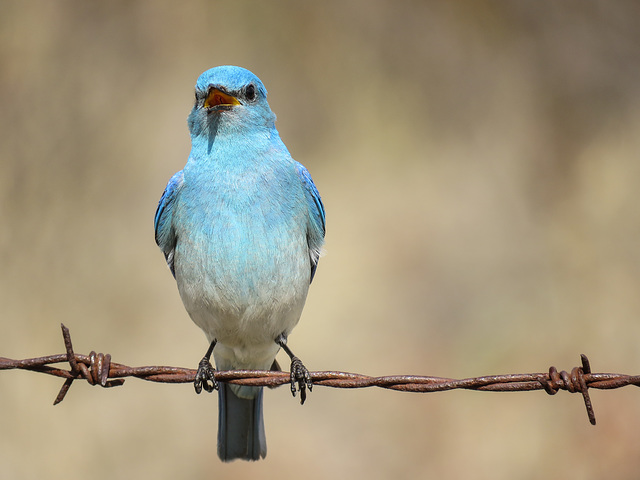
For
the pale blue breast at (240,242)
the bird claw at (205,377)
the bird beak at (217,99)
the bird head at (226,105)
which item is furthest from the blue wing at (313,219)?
the bird claw at (205,377)

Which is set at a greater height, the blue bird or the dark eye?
the dark eye

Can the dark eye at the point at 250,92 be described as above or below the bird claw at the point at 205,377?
above

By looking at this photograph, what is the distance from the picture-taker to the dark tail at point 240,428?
14.2 ft

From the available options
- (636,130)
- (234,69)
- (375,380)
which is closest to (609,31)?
(636,130)

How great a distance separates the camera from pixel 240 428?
4.36m

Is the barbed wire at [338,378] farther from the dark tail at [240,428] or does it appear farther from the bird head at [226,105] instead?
the bird head at [226,105]

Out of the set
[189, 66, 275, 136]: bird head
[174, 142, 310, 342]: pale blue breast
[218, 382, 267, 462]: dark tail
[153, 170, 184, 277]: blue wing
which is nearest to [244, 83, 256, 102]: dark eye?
[189, 66, 275, 136]: bird head

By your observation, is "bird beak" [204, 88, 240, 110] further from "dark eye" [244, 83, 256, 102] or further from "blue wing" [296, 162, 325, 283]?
"blue wing" [296, 162, 325, 283]

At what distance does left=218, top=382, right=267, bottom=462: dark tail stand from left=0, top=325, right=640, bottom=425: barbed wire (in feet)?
4.25

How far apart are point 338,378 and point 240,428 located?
161 centimetres

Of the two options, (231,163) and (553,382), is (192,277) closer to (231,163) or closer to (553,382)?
(231,163)

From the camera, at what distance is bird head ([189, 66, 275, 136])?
4082 mm

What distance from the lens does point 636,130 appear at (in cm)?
787

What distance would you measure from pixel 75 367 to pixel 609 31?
23.2 ft
